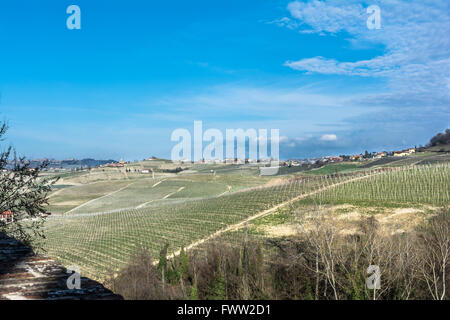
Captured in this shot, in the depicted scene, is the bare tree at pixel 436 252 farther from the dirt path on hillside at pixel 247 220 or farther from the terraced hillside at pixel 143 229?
the terraced hillside at pixel 143 229

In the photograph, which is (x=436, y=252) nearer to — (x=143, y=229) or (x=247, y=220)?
(x=247, y=220)

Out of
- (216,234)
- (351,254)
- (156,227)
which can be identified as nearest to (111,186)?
(156,227)

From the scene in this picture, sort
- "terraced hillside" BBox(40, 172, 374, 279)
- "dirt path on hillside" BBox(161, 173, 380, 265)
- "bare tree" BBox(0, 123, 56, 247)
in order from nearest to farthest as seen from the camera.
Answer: "bare tree" BBox(0, 123, 56, 247) → "dirt path on hillside" BBox(161, 173, 380, 265) → "terraced hillside" BBox(40, 172, 374, 279)

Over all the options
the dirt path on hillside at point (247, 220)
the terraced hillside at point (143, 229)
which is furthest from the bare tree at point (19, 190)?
the dirt path on hillside at point (247, 220)

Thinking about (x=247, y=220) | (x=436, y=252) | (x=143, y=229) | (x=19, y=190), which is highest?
(x=19, y=190)

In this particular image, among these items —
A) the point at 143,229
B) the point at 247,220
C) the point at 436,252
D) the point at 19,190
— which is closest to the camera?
the point at 19,190

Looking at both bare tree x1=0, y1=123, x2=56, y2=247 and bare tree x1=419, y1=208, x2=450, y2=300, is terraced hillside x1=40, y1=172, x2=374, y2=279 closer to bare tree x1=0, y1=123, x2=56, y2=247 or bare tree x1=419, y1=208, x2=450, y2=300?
bare tree x1=0, y1=123, x2=56, y2=247

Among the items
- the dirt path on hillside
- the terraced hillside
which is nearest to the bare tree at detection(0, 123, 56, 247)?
the terraced hillside

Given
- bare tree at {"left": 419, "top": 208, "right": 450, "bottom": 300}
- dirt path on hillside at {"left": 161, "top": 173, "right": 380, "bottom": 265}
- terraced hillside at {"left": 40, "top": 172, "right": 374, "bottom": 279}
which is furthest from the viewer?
terraced hillside at {"left": 40, "top": 172, "right": 374, "bottom": 279}

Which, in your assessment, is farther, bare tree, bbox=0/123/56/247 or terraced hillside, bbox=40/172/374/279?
terraced hillside, bbox=40/172/374/279

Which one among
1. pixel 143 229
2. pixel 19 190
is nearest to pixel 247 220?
pixel 143 229

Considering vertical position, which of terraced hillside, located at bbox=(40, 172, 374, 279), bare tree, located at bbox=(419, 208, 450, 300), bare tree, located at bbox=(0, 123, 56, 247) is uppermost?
bare tree, located at bbox=(0, 123, 56, 247)
